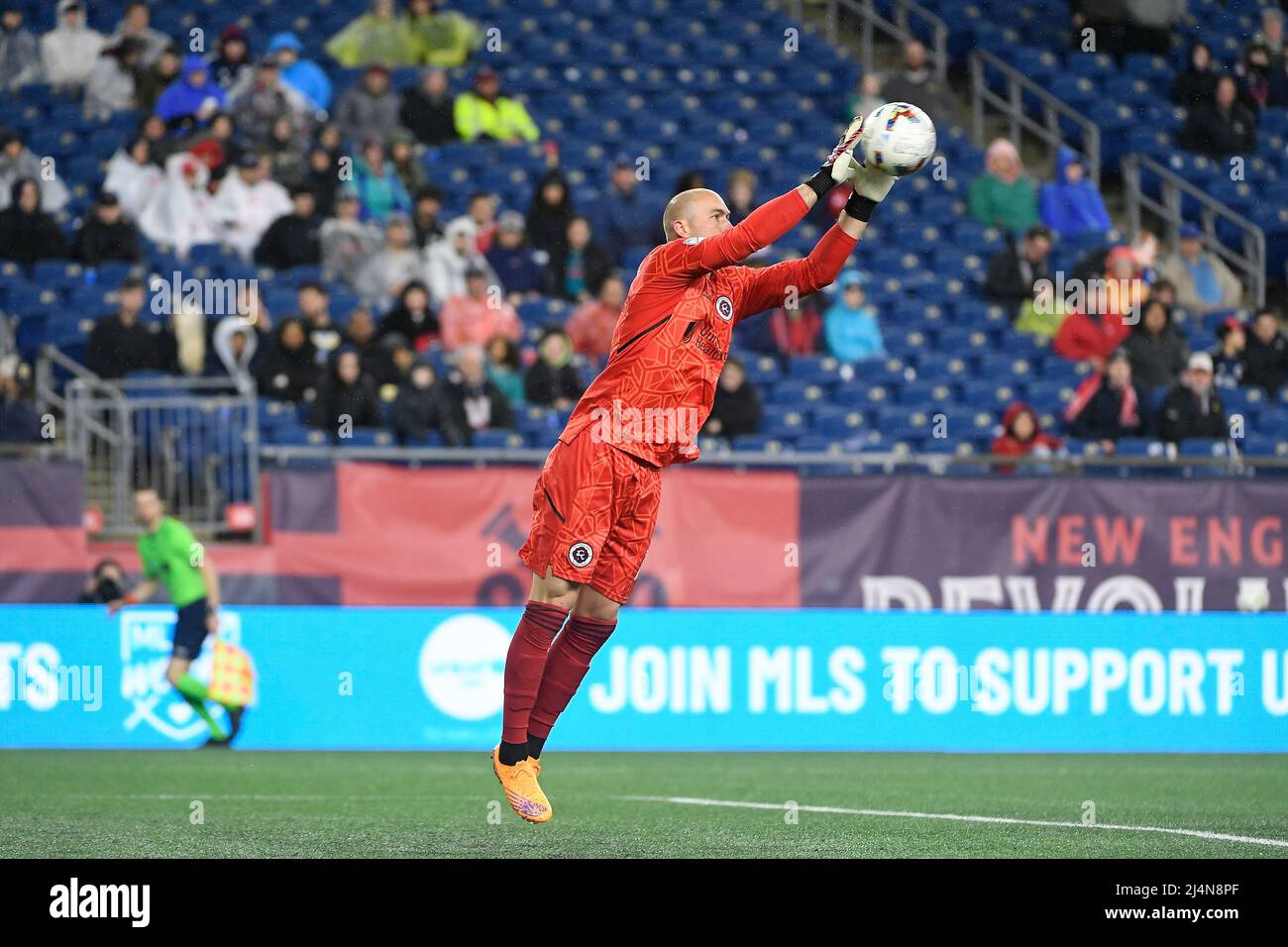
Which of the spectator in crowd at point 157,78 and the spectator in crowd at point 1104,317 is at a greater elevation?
the spectator in crowd at point 157,78

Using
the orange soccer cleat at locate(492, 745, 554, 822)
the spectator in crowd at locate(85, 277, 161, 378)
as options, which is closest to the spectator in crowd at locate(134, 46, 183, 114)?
the spectator in crowd at locate(85, 277, 161, 378)

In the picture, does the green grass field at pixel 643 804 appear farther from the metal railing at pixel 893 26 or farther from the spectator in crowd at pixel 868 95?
the metal railing at pixel 893 26

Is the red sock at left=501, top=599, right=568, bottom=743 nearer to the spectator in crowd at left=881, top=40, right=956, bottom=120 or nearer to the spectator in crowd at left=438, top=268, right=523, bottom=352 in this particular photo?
the spectator in crowd at left=438, top=268, right=523, bottom=352

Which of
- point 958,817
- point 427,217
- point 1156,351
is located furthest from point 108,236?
point 958,817

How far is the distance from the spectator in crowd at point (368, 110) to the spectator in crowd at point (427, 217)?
1012 millimetres

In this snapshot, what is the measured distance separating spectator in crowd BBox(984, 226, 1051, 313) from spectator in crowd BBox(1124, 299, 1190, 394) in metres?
→ 1.34

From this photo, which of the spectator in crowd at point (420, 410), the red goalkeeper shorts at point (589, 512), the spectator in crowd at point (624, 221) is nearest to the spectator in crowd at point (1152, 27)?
the spectator in crowd at point (624, 221)

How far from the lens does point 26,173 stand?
690 inches

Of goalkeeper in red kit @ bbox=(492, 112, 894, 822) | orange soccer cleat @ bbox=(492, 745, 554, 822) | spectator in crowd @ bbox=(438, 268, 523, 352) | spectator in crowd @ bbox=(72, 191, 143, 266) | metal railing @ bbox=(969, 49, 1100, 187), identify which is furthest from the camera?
metal railing @ bbox=(969, 49, 1100, 187)

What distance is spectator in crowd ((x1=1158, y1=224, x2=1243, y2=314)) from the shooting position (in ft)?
62.9

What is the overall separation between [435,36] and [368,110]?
1.48 meters

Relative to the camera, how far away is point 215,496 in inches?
606

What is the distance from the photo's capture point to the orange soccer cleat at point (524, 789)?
23.4 ft
